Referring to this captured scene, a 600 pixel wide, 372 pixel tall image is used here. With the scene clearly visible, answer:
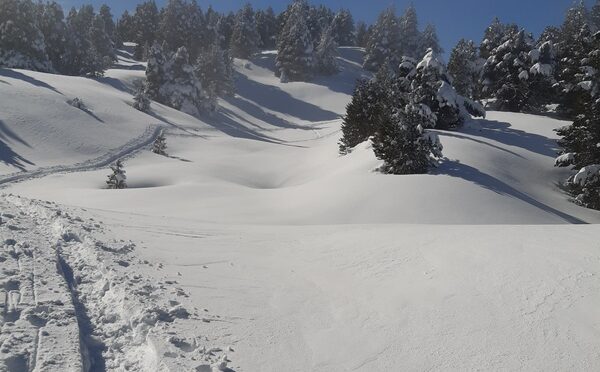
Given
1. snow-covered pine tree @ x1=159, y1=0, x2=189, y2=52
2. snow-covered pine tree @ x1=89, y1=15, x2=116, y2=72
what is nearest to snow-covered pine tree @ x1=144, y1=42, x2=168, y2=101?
snow-covered pine tree @ x1=89, y1=15, x2=116, y2=72

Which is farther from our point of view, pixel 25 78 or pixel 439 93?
pixel 25 78

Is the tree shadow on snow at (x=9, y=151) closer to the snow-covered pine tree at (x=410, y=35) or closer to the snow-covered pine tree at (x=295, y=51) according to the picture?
the snow-covered pine tree at (x=295, y=51)

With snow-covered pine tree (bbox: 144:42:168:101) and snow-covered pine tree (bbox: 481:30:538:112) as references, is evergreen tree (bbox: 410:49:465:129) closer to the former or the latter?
snow-covered pine tree (bbox: 481:30:538:112)

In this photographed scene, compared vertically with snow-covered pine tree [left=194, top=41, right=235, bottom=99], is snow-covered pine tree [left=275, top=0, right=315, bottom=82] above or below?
above

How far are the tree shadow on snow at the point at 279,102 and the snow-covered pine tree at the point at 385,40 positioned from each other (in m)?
19.6

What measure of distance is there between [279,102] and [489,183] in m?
55.4

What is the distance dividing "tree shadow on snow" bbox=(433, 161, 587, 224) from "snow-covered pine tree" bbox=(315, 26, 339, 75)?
213 feet

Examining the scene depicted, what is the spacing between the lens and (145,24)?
86062 mm

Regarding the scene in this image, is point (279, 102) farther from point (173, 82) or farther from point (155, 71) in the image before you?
point (155, 71)

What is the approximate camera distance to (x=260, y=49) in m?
101

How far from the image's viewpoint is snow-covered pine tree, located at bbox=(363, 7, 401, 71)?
265ft

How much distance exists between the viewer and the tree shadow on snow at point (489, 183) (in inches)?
652

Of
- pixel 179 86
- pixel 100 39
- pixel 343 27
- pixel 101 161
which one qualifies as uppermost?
pixel 343 27

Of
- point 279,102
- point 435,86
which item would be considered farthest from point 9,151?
point 279,102
